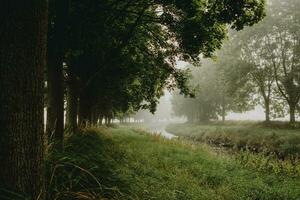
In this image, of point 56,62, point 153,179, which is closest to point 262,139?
point 153,179

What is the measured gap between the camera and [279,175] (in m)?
13.2

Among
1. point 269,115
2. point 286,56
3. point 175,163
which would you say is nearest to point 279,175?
point 175,163

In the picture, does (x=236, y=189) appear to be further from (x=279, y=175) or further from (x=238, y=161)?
(x=238, y=161)

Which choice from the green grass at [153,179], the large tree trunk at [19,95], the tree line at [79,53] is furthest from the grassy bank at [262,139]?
the large tree trunk at [19,95]

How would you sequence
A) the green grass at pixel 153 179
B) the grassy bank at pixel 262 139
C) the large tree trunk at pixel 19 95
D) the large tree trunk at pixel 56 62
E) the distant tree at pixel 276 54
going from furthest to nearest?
the distant tree at pixel 276 54, the grassy bank at pixel 262 139, the large tree trunk at pixel 56 62, the green grass at pixel 153 179, the large tree trunk at pixel 19 95

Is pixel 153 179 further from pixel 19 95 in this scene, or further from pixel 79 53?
pixel 19 95

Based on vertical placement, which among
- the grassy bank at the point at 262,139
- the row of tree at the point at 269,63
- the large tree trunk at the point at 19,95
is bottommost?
the grassy bank at the point at 262,139

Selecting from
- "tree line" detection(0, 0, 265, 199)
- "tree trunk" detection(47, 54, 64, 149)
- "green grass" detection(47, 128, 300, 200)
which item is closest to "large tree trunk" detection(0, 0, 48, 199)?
"tree line" detection(0, 0, 265, 199)

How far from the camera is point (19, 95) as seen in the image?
13.9 feet

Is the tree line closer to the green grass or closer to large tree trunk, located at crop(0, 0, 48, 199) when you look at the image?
large tree trunk, located at crop(0, 0, 48, 199)

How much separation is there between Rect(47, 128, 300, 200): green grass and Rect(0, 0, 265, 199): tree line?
88cm

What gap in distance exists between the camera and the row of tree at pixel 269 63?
3534 cm

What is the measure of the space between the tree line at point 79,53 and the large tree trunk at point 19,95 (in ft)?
0.04

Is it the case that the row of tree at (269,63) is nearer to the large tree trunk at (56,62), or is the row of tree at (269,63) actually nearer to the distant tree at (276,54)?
the distant tree at (276,54)
